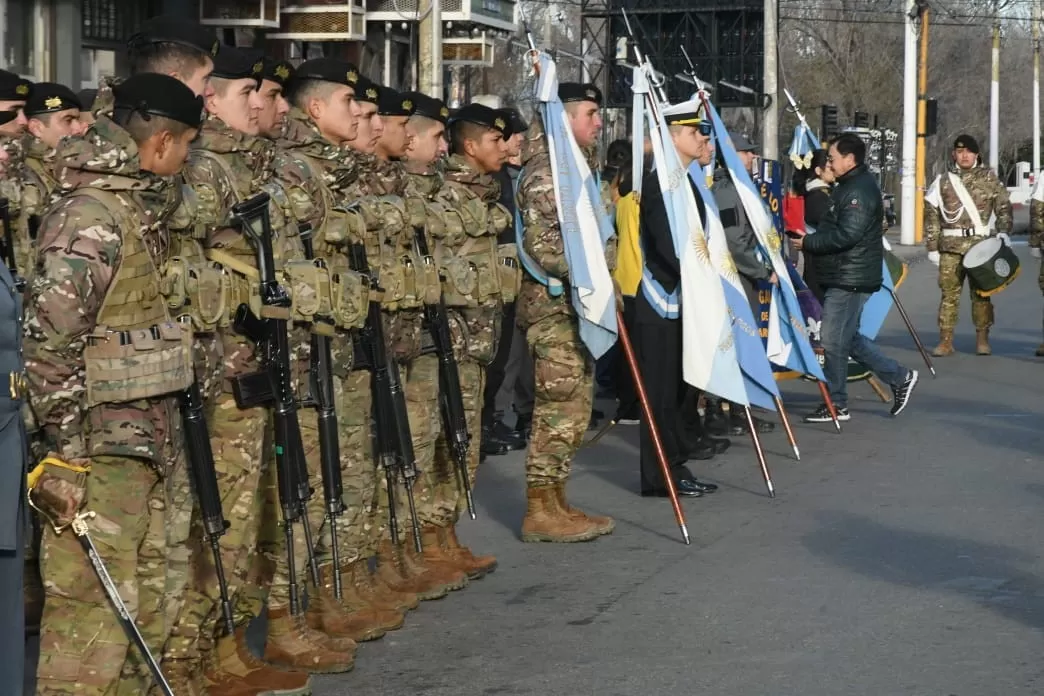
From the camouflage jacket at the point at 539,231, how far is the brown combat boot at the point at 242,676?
2860 millimetres

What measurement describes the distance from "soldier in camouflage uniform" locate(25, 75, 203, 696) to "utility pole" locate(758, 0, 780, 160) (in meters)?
28.3

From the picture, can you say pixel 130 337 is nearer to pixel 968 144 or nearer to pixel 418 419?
pixel 418 419

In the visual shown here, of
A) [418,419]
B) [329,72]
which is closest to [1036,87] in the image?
[418,419]

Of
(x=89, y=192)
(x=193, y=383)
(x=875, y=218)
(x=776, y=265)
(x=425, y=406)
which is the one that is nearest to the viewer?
(x=89, y=192)

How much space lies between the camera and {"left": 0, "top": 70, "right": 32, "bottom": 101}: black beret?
26.2ft

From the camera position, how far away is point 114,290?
4973mm

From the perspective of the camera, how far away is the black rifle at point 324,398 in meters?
6.30

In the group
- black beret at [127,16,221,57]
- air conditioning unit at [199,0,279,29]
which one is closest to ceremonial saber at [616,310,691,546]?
black beret at [127,16,221,57]

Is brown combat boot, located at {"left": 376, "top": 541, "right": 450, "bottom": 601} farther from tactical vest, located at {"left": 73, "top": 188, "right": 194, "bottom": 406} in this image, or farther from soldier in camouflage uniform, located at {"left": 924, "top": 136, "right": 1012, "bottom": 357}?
soldier in camouflage uniform, located at {"left": 924, "top": 136, "right": 1012, "bottom": 357}

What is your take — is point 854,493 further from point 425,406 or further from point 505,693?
point 505,693

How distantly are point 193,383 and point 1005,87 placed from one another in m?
80.0

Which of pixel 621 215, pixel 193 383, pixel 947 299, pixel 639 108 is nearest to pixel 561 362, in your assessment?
pixel 621 215

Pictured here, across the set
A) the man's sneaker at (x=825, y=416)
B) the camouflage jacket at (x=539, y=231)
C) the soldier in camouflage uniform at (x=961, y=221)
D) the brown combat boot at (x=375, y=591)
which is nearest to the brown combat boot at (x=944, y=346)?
the soldier in camouflage uniform at (x=961, y=221)

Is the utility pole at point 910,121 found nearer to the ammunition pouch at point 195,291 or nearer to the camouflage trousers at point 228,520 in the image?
the camouflage trousers at point 228,520
